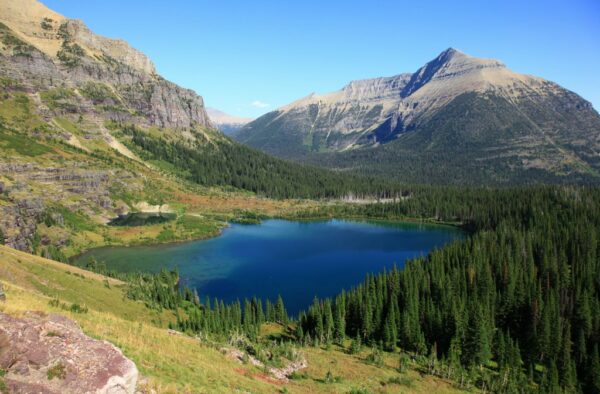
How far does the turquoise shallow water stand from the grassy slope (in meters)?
32.8

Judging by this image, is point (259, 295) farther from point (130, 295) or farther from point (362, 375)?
point (362, 375)

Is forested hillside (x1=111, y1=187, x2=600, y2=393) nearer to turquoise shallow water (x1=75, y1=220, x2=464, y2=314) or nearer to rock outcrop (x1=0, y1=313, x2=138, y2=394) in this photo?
turquoise shallow water (x1=75, y1=220, x2=464, y2=314)

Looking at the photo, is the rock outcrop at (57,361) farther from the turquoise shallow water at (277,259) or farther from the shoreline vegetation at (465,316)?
the turquoise shallow water at (277,259)

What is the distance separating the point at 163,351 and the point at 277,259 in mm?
106204

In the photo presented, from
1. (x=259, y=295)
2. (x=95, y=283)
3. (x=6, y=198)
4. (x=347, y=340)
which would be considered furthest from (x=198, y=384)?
(x=6, y=198)

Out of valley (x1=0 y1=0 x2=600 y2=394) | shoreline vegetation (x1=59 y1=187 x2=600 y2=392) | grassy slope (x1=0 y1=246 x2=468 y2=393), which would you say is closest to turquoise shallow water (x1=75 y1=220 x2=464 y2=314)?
valley (x1=0 y1=0 x2=600 y2=394)

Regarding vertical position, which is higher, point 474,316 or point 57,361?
point 57,361

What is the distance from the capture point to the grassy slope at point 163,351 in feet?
87.3

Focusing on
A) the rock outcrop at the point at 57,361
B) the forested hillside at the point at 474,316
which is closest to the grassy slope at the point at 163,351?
the rock outcrop at the point at 57,361

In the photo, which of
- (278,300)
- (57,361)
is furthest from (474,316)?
(57,361)

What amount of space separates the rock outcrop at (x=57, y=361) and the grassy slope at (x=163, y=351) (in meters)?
3.17

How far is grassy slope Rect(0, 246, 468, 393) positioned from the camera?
26609mm

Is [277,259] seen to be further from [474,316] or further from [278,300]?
[474,316]

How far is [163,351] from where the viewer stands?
100ft
